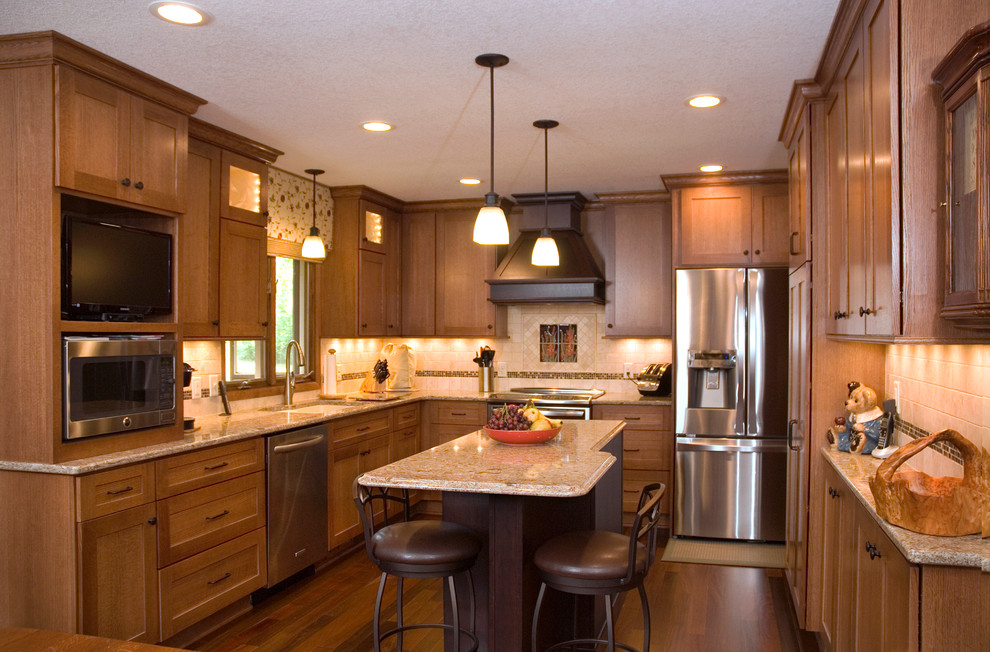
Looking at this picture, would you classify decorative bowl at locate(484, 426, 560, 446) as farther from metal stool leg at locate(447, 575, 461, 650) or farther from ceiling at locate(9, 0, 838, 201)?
ceiling at locate(9, 0, 838, 201)

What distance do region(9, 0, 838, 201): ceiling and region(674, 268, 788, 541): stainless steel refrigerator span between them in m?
0.99

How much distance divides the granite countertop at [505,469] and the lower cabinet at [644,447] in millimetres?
2127

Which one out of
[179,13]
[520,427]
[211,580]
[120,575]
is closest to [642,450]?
[520,427]

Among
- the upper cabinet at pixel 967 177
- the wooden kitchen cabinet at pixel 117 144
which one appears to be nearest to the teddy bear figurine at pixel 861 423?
the upper cabinet at pixel 967 177

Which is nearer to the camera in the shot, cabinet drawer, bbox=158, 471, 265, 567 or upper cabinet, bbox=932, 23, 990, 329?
upper cabinet, bbox=932, 23, 990, 329

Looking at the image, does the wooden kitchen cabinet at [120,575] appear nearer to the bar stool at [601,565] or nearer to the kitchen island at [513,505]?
the kitchen island at [513,505]

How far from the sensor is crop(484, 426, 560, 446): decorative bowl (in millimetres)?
3279

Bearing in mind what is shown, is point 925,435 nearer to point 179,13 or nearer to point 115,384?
point 179,13

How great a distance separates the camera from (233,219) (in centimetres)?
429

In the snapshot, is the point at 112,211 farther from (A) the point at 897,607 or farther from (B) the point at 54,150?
(A) the point at 897,607

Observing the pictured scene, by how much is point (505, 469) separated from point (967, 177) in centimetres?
169

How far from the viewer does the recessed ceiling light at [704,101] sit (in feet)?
11.8

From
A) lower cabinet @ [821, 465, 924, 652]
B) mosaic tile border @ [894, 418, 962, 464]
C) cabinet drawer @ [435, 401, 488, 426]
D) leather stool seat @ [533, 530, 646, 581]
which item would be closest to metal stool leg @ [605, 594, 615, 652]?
leather stool seat @ [533, 530, 646, 581]

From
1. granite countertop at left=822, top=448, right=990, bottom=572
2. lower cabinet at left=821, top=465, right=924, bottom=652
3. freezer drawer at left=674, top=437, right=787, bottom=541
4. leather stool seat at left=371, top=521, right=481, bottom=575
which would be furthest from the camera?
freezer drawer at left=674, top=437, right=787, bottom=541
